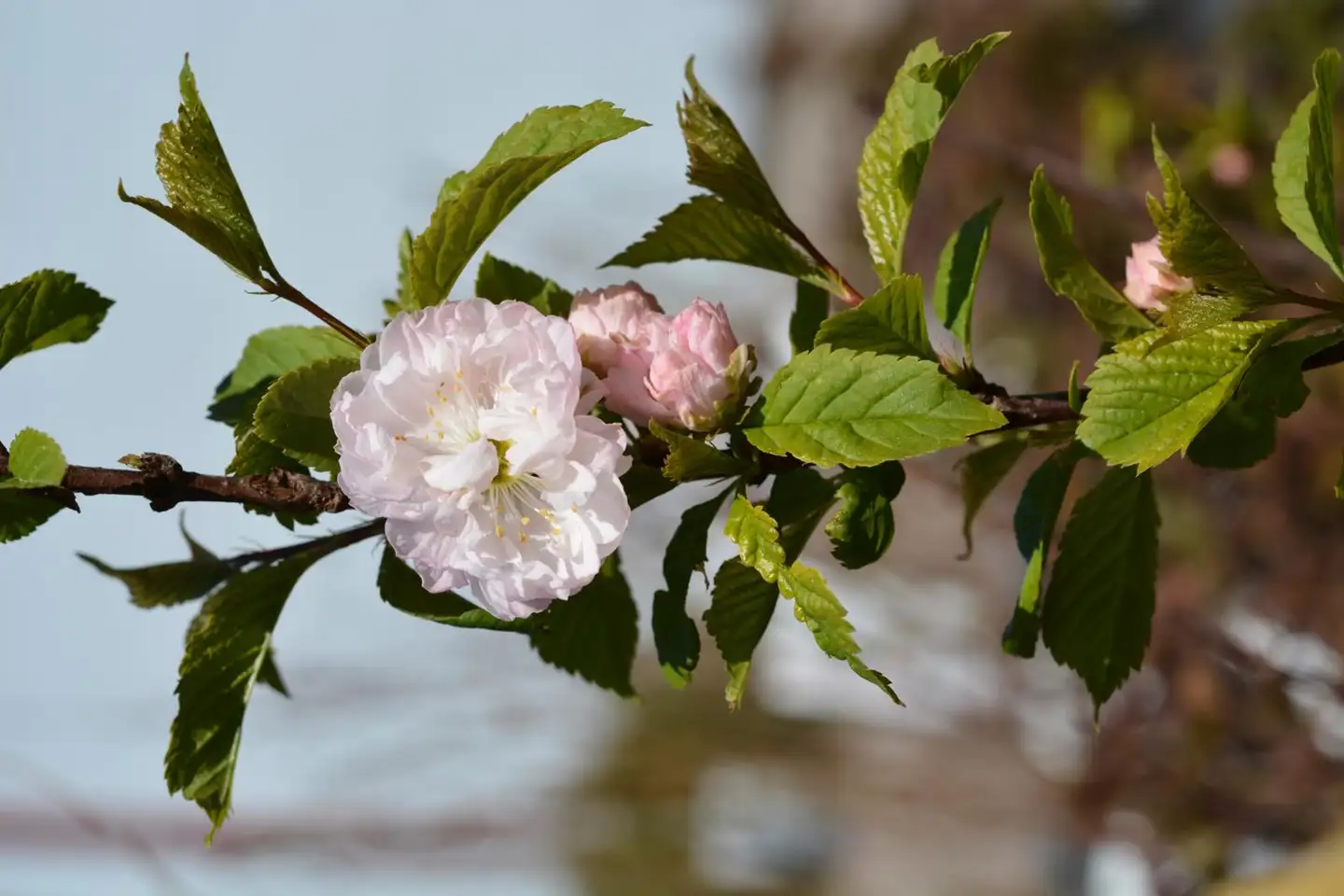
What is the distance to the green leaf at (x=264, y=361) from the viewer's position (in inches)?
14.8

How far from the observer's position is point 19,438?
0.30 metres

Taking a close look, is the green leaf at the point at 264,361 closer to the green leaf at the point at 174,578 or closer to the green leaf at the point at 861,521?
the green leaf at the point at 174,578

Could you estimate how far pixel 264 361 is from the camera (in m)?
0.38

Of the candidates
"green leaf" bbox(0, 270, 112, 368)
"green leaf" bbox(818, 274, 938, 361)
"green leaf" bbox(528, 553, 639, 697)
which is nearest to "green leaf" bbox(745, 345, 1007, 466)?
"green leaf" bbox(818, 274, 938, 361)

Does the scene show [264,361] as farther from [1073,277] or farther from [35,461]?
[1073,277]

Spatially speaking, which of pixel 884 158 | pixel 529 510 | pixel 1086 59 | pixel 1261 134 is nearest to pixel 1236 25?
pixel 1086 59

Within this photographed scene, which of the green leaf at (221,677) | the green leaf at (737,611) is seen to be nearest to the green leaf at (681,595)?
the green leaf at (737,611)

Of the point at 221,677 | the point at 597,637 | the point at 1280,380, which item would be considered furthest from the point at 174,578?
the point at 1280,380

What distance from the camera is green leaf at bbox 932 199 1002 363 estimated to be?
355mm

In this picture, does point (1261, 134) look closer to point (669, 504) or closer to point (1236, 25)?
point (1236, 25)

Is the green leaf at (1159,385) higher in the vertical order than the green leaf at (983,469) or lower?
higher

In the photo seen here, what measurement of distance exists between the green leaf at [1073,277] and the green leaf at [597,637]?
0.18 metres

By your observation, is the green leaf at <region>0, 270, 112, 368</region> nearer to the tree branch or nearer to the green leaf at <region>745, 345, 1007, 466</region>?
the tree branch

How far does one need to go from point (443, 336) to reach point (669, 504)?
1704mm
